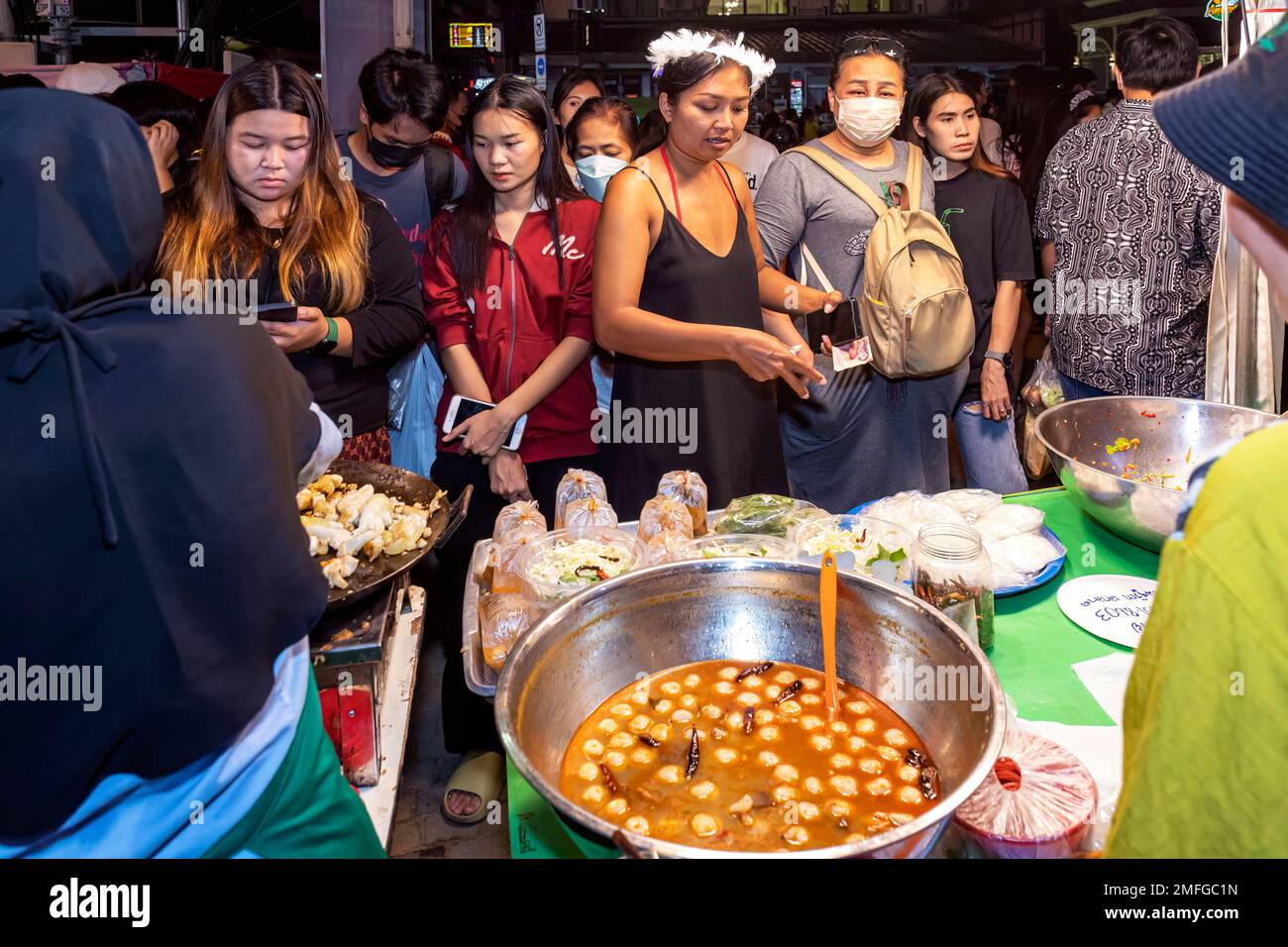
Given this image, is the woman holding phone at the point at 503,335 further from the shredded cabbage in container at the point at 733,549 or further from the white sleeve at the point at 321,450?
the white sleeve at the point at 321,450

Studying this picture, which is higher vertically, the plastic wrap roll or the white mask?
the white mask

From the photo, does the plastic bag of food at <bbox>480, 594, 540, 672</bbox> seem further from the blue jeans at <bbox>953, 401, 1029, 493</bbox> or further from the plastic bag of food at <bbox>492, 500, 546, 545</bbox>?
the blue jeans at <bbox>953, 401, 1029, 493</bbox>

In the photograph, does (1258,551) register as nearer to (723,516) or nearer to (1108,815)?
(1108,815)

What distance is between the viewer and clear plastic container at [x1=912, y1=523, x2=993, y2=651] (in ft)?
5.46

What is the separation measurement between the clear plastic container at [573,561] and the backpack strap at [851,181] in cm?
179

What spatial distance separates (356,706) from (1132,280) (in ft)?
10.2

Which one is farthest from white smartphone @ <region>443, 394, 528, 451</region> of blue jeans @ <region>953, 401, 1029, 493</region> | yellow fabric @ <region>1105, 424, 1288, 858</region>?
yellow fabric @ <region>1105, 424, 1288, 858</region>

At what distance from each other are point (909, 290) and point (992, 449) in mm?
1022

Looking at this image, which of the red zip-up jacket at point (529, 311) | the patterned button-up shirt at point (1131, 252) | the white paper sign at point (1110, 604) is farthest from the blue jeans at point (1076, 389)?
the red zip-up jacket at point (529, 311)

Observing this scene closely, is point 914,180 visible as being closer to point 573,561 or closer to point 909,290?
point 909,290

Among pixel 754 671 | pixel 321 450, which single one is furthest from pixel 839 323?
pixel 321 450

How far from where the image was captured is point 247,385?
1134mm

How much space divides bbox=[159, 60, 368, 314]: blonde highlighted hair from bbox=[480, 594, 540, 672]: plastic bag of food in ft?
4.42

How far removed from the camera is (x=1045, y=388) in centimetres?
397
